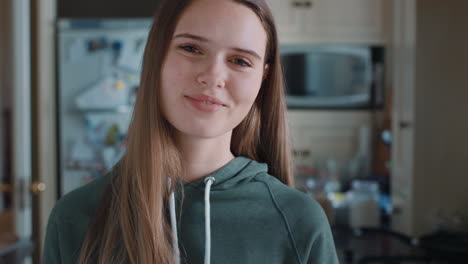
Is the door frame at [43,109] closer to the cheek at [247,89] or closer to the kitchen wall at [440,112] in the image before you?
the cheek at [247,89]

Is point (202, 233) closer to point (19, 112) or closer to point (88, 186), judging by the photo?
point (88, 186)

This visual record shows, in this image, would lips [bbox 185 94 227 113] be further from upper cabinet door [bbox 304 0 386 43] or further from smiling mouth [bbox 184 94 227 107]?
upper cabinet door [bbox 304 0 386 43]

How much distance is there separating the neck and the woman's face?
46mm

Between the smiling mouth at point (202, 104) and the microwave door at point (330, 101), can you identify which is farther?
the microwave door at point (330, 101)

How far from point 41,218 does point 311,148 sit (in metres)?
2.00

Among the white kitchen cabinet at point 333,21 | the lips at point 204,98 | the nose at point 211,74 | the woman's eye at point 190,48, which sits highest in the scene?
the white kitchen cabinet at point 333,21

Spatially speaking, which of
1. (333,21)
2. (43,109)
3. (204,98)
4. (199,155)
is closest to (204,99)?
(204,98)

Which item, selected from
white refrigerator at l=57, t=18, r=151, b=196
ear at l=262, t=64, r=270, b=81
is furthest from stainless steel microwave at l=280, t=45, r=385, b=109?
ear at l=262, t=64, r=270, b=81

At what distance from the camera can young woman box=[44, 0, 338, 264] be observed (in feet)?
2.04

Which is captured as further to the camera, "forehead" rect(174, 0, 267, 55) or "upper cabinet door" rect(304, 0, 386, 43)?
"upper cabinet door" rect(304, 0, 386, 43)

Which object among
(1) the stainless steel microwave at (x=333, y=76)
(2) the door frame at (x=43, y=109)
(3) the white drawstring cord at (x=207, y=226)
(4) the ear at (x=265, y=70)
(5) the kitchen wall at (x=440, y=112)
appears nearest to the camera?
(3) the white drawstring cord at (x=207, y=226)

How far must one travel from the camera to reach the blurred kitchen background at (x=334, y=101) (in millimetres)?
1902

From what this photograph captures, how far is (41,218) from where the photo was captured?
6.42 feet

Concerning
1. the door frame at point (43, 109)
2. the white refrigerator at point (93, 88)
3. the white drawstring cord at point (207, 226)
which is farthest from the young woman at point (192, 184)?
the white refrigerator at point (93, 88)
